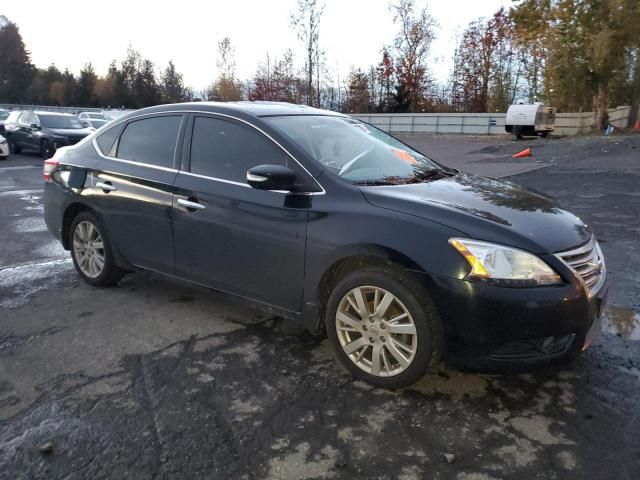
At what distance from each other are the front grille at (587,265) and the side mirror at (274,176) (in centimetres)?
160

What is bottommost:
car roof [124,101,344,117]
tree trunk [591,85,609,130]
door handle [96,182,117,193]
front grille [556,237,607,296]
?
front grille [556,237,607,296]

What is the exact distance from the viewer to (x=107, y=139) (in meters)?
4.73

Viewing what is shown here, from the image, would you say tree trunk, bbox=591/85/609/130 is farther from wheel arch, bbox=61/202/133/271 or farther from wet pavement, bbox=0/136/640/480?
wheel arch, bbox=61/202/133/271

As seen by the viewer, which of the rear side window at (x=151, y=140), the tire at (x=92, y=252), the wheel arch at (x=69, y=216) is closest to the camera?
the rear side window at (x=151, y=140)

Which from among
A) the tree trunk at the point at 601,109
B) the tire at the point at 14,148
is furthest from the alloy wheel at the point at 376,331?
the tree trunk at the point at 601,109

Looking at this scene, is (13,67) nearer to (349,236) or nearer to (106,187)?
(106,187)

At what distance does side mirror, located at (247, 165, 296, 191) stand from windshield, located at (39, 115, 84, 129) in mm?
16711

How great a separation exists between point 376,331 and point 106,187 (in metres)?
2.74

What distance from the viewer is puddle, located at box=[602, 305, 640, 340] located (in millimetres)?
3832

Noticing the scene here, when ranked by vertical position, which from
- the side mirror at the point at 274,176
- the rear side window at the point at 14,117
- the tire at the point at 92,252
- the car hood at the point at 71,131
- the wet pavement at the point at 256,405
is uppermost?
the rear side window at the point at 14,117

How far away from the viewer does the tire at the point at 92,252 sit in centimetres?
461

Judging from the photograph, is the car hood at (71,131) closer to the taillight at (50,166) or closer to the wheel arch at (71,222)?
the taillight at (50,166)

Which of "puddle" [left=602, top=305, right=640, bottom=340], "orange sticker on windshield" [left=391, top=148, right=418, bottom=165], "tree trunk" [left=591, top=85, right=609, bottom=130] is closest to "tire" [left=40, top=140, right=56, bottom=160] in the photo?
"orange sticker on windshield" [left=391, top=148, right=418, bottom=165]

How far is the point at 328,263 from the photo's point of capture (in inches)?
125
